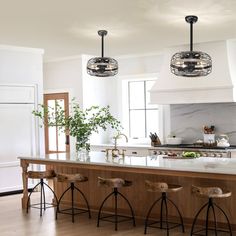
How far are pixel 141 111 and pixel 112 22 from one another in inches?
178

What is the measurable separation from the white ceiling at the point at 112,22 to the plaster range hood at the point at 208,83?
97 centimetres

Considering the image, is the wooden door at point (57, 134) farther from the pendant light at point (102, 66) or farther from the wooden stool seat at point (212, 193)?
the wooden stool seat at point (212, 193)

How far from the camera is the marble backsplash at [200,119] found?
854 cm

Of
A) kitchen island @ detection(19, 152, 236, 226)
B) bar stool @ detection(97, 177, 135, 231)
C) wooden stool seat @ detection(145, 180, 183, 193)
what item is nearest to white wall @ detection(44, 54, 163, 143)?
kitchen island @ detection(19, 152, 236, 226)

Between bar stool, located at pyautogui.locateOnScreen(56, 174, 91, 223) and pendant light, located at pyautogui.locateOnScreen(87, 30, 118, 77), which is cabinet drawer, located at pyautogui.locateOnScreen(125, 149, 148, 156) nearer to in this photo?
bar stool, located at pyautogui.locateOnScreen(56, 174, 91, 223)

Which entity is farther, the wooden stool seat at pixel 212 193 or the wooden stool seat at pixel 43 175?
the wooden stool seat at pixel 43 175

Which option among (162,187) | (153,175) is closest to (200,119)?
(153,175)

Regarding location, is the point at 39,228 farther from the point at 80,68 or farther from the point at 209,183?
the point at 80,68

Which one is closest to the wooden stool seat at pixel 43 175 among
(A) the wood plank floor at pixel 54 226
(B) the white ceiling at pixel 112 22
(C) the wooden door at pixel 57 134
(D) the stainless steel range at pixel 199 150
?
(A) the wood plank floor at pixel 54 226

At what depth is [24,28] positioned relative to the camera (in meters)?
6.10

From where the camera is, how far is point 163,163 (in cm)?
593

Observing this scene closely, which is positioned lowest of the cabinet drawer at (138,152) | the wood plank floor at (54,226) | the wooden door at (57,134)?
the wood plank floor at (54,226)

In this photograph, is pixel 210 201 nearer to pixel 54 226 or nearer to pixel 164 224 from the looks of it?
pixel 164 224

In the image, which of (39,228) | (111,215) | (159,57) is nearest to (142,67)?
(159,57)
